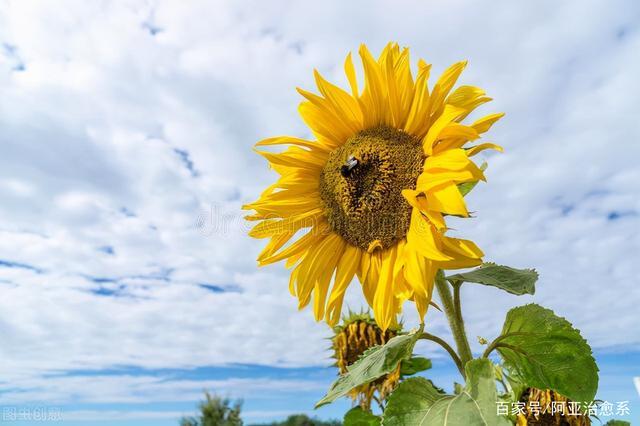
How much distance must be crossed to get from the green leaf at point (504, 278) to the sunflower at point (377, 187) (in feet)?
1.18

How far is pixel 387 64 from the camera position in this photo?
9.06 ft

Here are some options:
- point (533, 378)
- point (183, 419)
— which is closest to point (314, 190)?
point (533, 378)

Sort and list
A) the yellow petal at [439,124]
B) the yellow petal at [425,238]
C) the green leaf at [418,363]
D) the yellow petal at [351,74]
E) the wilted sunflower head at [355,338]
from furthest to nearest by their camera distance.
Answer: the wilted sunflower head at [355,338] < the green leaf at [418,363] < the yellow petal at [351,74] < the yellow petal at [439,124] < the yellow petal at [425,238]

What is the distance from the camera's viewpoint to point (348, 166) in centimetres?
281

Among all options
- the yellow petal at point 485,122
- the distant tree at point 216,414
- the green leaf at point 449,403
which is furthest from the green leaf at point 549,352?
the distant tree at point 216,414

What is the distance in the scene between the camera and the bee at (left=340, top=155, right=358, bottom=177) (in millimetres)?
2783

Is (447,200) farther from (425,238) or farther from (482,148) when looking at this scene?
(482,148)

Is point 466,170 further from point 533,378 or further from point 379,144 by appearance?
point 533,378

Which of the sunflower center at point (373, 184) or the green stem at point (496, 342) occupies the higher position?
the sunflower center at point (373, 184)

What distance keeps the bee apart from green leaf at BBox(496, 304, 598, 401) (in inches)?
45.2

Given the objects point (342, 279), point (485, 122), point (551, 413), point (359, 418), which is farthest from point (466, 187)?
point (359, 418)

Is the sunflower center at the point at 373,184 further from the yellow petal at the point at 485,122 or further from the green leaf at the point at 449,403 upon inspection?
the green leaf at the point at 449,403

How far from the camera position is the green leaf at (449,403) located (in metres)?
2.26

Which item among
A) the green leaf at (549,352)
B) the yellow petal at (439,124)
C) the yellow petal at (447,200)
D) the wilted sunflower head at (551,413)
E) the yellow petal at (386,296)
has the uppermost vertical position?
the yellow petal at (439,124)
